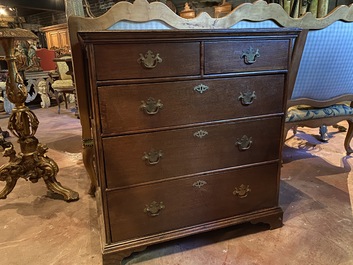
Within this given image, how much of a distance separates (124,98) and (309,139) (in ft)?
7.66

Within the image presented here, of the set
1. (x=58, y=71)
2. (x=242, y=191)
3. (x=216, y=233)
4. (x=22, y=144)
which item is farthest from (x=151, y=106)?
(x=58, y=71)

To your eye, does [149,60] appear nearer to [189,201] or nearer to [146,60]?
[146,60]

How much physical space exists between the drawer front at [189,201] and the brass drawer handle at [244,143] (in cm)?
11

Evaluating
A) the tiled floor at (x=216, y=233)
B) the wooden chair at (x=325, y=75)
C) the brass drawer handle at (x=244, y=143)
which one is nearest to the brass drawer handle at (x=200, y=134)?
the brass drawer handle at (x=244, y=143)

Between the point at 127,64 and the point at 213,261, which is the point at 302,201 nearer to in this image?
the point at 213,261

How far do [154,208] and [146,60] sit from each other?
62cm

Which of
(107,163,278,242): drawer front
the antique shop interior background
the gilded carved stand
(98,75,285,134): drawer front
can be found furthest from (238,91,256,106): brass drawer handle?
the gilded carved stand

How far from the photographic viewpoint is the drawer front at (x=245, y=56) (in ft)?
3.49

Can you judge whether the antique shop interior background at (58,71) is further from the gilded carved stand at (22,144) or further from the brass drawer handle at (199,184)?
the brass drawer handle at (199,184)

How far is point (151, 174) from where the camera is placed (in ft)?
3.69

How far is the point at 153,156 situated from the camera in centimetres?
110

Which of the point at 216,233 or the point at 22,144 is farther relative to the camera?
the point at 22,144

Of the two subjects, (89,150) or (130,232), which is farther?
(89,150)

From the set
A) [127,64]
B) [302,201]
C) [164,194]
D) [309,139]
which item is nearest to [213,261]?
[164,194]
